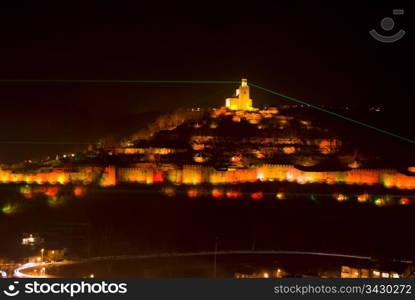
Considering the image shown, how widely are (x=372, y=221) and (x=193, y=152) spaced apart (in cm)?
763

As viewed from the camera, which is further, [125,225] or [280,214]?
[280,214]

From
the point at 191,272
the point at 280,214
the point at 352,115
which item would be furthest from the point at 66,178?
the point at 352,115

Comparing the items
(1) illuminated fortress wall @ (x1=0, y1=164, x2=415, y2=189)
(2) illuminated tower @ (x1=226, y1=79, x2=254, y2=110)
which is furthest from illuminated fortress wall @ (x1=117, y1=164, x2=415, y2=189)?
(2) illuminated tower @ (x1=226, y1=79, x2=254, y2=110)

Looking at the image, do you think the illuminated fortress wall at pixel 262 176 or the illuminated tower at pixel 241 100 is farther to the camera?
the illuminated tower at pixel 241 100

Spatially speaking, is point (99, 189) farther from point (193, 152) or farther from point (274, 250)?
point (274, 250)

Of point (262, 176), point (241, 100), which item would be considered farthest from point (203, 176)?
point (241, 100)

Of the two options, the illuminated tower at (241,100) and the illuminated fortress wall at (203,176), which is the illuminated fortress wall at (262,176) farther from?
the illuminated tower at (241,100)

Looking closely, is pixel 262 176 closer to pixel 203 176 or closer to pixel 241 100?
pixel 203 176

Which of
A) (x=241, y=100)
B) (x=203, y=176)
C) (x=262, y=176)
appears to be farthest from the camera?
(x=241, y=100)

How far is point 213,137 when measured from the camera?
58.4ft

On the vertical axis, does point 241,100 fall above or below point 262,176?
above

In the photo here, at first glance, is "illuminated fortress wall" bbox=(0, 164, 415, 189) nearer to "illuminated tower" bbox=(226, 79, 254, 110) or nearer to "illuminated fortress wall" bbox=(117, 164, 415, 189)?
"illuminated fortress wall" bbox=(117, 164, 415, 189)

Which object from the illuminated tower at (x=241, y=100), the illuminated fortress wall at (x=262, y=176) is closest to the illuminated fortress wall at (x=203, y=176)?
the illuminated fortress wall at (x=262, y=176)

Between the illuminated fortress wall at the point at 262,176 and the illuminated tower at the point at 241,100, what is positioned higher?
the illuminated tower at the point at 241,100
